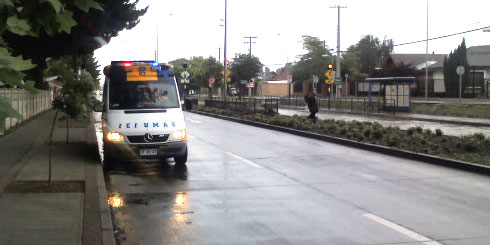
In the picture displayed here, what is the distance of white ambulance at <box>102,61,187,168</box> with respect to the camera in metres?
10.9

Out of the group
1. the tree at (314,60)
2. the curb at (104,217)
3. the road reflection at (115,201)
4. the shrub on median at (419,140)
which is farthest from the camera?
the tree at (314,60)

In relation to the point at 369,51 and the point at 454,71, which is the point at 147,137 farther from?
the point at 369,51

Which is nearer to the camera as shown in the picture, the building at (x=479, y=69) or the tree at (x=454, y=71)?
the building at (x=479, y=69)

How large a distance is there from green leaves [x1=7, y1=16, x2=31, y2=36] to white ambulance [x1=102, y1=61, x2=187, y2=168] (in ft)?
27.0

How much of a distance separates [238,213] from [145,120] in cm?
439

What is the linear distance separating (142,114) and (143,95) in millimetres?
810

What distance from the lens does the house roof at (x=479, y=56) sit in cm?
6219

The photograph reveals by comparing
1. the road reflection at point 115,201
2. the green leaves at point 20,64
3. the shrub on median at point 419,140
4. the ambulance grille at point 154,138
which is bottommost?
the road reflection at point 115,201

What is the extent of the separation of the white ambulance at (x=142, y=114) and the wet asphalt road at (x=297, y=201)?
483 millimetres

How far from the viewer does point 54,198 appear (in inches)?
301

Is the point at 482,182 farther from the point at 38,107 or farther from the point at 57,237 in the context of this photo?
the point at 38,107

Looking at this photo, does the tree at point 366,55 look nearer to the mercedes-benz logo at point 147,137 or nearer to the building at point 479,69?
the building at point 479,69

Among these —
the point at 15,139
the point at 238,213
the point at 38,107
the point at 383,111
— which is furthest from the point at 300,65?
the point at 238,213

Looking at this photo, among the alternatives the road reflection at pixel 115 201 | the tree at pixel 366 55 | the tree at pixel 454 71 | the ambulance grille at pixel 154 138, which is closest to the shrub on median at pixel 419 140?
the ambulance grille at pixel 154 138
